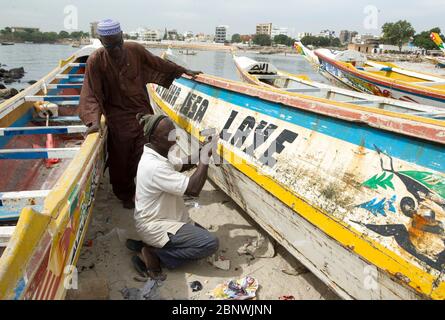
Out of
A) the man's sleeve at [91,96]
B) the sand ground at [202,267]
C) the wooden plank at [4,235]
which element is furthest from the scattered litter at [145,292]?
the man's sleeve at [91,96]

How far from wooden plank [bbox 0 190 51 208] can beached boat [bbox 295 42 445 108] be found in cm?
754

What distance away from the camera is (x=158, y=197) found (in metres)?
2.90

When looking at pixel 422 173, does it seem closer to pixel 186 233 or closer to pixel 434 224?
pixel 434 224

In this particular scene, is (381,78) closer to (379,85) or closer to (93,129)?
(379,85)

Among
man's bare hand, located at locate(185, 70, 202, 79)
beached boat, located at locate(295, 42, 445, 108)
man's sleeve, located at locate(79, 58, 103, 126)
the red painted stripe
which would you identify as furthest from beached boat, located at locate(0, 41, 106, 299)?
beached boat, located at locate(295, 42, 445, 108)

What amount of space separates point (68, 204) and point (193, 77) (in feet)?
10.9

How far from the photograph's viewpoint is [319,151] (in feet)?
9.18

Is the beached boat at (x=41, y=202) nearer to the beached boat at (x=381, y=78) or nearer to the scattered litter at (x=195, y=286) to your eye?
the scattered litter at (x=195, y=286)

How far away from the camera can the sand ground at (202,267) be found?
2.84 m

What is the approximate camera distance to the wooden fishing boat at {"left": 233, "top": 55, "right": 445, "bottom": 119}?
4617mm

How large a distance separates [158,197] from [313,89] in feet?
11.0
